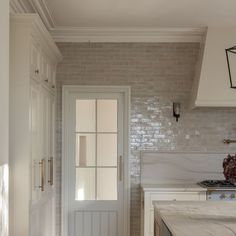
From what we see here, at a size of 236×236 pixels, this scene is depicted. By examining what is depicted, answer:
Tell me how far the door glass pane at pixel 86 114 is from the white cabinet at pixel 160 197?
3.70 feet

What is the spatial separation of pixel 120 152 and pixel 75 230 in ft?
3.85

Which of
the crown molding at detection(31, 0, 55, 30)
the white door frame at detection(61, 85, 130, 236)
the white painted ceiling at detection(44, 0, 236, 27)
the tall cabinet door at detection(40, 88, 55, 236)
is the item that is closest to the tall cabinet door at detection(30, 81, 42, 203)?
the tall cabinet door at detection(40, 88, 55, 236)

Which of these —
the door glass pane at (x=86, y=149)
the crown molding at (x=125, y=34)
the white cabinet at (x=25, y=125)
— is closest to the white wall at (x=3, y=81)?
the white cabinet at (x=25, y=125)

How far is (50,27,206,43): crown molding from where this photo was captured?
178 inches

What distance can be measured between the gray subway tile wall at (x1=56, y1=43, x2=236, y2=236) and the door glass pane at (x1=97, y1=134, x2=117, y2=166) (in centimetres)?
23

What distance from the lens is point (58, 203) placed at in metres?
4.62

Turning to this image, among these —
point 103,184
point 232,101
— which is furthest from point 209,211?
point 103,184

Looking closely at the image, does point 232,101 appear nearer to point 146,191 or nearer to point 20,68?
point 146,191

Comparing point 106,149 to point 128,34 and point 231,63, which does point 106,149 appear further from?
point 231,63

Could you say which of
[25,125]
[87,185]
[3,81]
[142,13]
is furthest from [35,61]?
[87,185]

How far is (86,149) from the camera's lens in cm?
470

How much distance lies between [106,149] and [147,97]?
0.87 m

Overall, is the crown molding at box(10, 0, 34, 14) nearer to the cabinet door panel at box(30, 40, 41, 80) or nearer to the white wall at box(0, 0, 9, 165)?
the cabinet door panel at box(30, 40, 41, 80)

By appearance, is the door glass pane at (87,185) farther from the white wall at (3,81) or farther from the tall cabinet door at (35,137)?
the white wall at (3,81)
